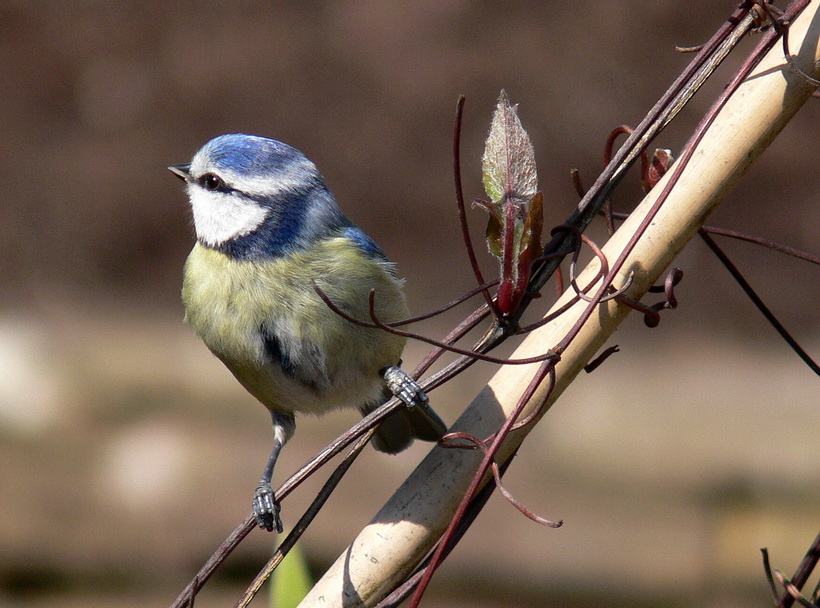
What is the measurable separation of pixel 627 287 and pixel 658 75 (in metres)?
2.62

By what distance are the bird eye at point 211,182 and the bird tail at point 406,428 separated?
559mm

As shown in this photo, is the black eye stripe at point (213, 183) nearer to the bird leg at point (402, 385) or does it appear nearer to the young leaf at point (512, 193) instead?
the bird leg at point (402, 385)

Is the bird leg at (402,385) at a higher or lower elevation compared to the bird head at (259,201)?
lower

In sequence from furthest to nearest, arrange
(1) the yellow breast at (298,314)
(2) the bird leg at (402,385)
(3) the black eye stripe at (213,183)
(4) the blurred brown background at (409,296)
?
(4) the blurred brown background at (409,296) < (3) the black eye stripe at (213,183) < (1) the yellow breast at (298,314) < (2) the bird leg at (402,385)

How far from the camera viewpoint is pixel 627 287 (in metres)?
1.04

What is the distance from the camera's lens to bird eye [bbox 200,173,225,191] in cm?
173

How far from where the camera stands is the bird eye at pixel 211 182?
5.68 ft

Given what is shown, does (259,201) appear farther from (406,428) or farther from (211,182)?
(406,428)

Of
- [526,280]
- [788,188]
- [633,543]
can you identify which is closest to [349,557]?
[526,280]

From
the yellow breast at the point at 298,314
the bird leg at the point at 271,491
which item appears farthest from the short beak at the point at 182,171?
the bird leg at the point at 271,491

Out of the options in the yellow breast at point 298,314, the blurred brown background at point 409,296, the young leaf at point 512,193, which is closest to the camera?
the young leaf at point 512,193

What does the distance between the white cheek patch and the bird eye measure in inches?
0.5

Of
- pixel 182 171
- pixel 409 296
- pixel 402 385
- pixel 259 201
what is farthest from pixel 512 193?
pixel 409 296

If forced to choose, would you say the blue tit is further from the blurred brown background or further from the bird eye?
the blurred brown background
